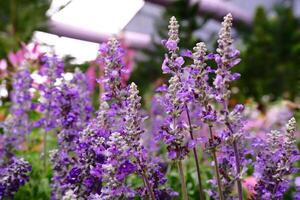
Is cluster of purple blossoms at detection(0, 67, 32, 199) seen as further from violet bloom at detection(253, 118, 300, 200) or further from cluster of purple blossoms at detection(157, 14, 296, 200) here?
violet bloom at detection(253, 118, 300, 200)

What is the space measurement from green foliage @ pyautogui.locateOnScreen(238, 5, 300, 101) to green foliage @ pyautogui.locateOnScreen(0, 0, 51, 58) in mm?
4601

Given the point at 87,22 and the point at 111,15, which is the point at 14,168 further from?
the point at 87,22

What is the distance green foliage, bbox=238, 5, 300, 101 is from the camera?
31.8 feet

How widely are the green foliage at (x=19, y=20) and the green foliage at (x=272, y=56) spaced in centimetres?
→ 460

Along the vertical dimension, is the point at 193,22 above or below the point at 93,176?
below

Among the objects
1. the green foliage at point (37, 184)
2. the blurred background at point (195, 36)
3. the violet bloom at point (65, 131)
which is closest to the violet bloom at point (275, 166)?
the violet bloom at point (65, 131)

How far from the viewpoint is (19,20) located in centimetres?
552

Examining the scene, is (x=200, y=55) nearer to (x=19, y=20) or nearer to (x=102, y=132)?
(x=102, y=132)

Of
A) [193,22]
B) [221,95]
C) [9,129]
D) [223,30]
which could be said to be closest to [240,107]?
[221,95]

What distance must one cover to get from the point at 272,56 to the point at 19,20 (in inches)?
250

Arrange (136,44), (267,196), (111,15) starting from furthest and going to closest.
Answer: (136,44)
(111,15)
(267,196)

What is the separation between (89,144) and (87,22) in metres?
10.6

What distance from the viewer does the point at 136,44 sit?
44.6 feet

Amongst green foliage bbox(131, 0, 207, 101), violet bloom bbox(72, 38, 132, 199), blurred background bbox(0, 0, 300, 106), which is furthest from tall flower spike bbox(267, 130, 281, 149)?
blurred background bbox(0, 0, 300, 106)
